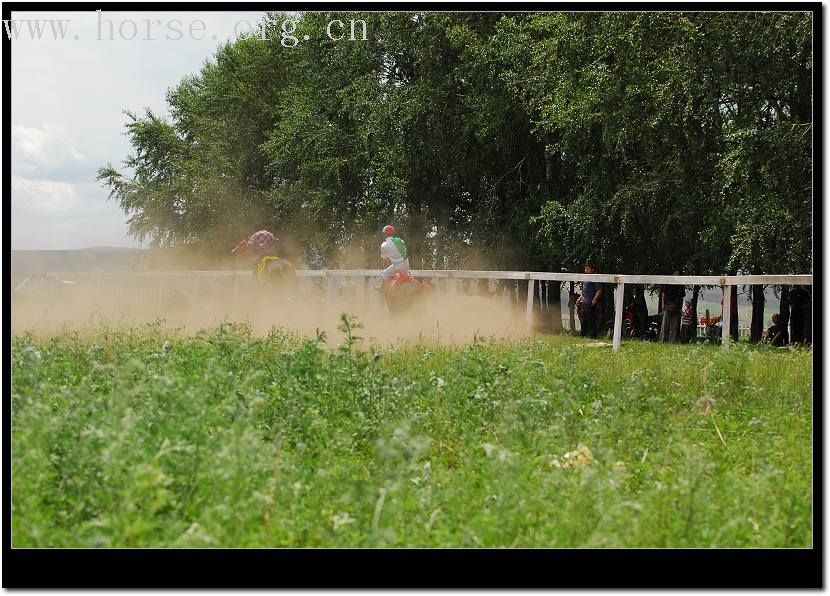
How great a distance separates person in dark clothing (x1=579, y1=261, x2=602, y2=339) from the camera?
22.1 m

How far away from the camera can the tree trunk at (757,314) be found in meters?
20.3

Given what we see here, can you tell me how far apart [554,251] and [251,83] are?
10.6m

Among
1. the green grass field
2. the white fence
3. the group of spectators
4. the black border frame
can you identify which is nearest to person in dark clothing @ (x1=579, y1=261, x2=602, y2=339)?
the group of spectators

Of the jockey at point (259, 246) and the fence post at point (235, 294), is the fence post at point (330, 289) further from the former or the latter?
the jockey at point (259, 246)

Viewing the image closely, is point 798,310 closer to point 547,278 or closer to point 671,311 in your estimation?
point 671,311

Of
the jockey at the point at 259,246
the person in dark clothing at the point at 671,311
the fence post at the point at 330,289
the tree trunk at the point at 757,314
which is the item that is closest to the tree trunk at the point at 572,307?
the person in dark clothing at the point at 671,311

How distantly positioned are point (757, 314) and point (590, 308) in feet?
10.1

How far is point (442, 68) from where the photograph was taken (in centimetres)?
2759

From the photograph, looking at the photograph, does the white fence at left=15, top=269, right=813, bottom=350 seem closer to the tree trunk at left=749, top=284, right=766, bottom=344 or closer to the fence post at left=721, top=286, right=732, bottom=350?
the fence post at left=721, top=286, right=732, bottom=350

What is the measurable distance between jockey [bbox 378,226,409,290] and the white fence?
2.33 metres

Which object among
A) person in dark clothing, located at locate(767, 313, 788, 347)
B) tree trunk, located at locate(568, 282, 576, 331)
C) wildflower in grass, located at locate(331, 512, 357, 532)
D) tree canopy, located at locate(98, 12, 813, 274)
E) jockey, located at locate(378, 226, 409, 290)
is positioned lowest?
tree trunk, located at locate(568, 282, 576, 331)

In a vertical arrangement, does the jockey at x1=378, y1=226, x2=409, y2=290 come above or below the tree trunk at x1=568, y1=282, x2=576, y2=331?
above

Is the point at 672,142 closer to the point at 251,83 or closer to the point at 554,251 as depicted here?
the point at 554,251

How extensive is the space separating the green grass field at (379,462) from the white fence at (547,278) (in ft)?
11.8
